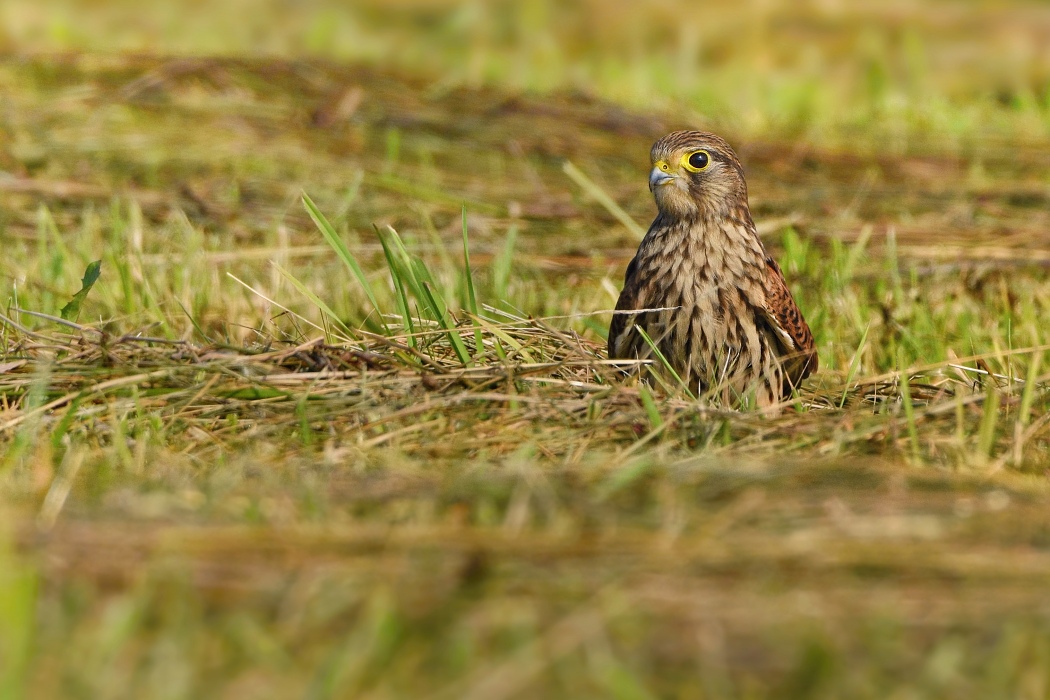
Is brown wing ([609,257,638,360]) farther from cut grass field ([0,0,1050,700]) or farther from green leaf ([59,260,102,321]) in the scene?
green leaf ([59,260,102,321])

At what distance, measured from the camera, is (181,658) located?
6.44 ft

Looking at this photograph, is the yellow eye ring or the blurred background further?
the blurred background

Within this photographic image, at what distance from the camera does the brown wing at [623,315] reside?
13.2ft

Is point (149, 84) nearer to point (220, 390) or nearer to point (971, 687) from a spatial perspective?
point (220, 390)

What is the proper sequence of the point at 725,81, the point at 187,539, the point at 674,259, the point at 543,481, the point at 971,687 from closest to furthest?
the point at 971,687 < the point at 187,539 < the point at 543,481 < the point at 674,259 < the point at 725,81

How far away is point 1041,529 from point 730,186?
214 centimetres

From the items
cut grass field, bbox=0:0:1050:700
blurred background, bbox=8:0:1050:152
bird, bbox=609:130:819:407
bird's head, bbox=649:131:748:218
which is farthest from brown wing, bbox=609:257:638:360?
blurred background, bbox=8:0:1050:152

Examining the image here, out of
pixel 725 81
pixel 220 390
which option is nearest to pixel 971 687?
pixel 220 390

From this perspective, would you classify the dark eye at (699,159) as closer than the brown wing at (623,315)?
No

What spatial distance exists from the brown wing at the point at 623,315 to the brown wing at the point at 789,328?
383 millimetres

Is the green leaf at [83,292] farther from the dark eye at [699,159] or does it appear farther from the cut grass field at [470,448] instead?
the dark eye at [699,159]

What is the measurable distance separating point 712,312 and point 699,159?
25.6 inches

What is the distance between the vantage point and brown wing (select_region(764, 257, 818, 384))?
4027mm

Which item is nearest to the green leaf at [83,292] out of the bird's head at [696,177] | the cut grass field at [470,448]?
the cut grass field at [470,448]
